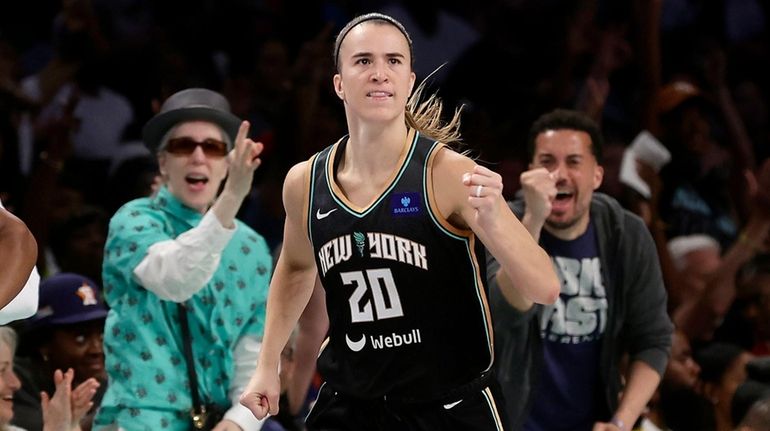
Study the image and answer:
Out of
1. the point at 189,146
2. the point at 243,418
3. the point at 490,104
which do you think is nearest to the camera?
the point at 243,418

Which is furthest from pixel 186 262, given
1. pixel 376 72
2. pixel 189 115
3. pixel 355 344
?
pixel 376 72

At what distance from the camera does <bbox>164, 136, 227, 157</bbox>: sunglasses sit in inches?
210

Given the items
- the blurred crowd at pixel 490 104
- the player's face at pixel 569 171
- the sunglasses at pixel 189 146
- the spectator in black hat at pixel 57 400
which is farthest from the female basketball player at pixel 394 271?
the blurred crowd at pixel 490 104

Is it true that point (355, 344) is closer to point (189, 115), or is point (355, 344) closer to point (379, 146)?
point (379, 146)

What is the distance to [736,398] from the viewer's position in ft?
20.0

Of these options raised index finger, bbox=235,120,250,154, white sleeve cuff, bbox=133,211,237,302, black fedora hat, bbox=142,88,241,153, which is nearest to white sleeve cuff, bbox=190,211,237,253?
white sleeve cuff, bbox=133,211,237,302

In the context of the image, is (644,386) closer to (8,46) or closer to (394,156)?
(394,156)

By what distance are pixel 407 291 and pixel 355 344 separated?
23cm

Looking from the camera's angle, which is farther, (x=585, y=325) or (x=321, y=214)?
(x=585, y=325)

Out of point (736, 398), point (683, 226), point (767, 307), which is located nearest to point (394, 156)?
point (736, 398)

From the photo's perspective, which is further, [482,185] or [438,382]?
[438,382]

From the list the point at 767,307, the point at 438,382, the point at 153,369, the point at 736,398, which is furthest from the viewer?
the point at 767,307

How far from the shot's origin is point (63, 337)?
5676 mm

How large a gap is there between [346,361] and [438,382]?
280 mm
